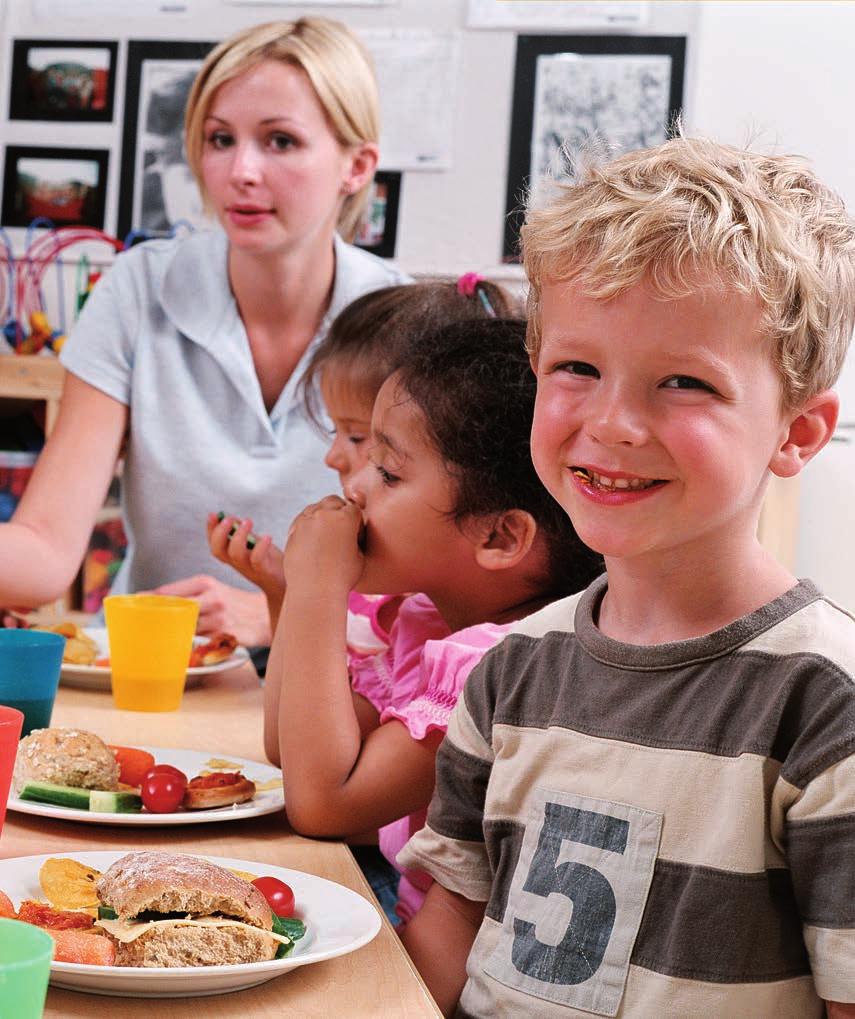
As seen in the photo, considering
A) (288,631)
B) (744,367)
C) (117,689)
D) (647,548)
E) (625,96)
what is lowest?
(117,689)

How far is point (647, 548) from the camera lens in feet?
2.57

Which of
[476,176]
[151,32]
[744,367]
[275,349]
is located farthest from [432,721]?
[151,32]

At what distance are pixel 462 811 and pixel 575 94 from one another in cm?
270

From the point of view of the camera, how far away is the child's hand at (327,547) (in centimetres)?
108

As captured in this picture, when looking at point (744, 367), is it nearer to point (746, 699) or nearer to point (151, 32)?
point (746, 699)

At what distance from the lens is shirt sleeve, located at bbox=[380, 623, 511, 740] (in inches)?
38.5

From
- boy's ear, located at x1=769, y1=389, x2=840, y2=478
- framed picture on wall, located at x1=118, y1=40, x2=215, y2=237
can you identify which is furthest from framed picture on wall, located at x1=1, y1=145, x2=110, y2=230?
boy's ear, located at x1=769, y1=389, x2=840, y2=478

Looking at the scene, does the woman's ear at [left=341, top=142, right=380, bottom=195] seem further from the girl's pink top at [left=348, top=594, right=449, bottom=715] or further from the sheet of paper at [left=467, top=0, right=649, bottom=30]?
the sheet of paper at [left=467, top=0, right=649, bottom=30]

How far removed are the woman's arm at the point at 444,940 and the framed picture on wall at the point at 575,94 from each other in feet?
8.31

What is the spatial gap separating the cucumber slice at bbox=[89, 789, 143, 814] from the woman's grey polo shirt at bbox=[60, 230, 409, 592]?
101 cm

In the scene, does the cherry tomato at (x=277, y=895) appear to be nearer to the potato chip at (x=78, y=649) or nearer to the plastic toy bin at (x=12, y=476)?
the potato chip at (x=78, y=649)

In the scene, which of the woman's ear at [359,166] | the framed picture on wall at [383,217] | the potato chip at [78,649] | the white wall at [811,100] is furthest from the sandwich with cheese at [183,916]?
the framed picture on wall at [383,217]

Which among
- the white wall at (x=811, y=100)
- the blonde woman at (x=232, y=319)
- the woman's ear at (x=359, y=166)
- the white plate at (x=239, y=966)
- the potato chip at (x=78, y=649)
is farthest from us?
the white wall at (x=811, y=100)

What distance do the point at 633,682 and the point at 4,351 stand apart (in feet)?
9.04
